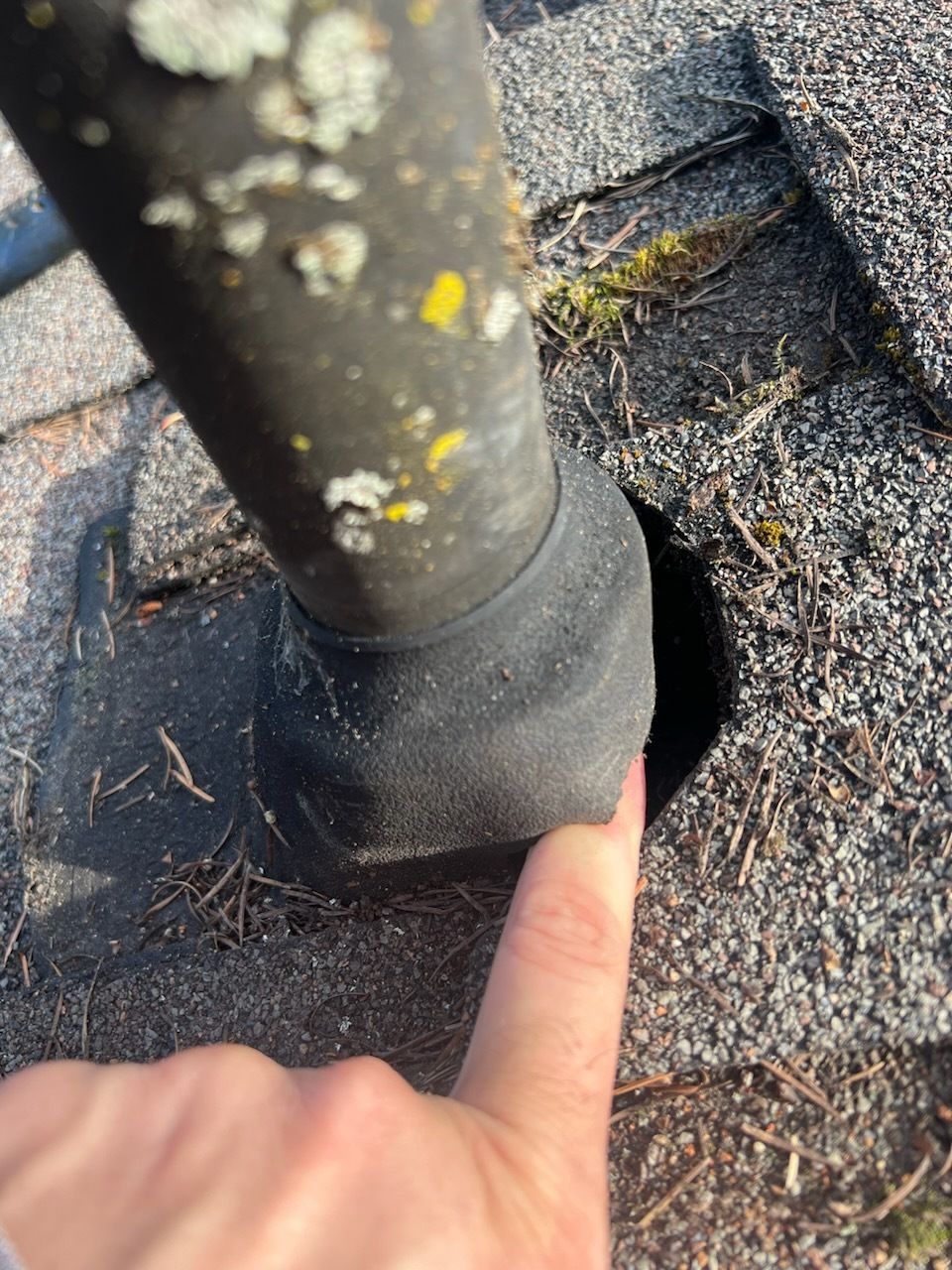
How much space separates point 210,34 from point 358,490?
46 centimetres

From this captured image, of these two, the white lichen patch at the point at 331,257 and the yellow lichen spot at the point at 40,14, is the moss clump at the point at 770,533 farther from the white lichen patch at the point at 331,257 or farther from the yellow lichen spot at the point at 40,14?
the yellow lichen spot at the point at 40,14

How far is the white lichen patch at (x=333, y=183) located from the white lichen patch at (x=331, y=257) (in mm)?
23

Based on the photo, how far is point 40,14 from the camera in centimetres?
70

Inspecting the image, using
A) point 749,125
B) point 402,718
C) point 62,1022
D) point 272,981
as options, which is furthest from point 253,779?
point 749,125

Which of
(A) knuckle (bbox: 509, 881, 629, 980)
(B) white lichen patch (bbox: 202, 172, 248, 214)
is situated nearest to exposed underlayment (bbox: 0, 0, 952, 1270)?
(A) knuckle (bbox: 509, 881, 629, 980)

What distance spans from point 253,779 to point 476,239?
1249 millimetres

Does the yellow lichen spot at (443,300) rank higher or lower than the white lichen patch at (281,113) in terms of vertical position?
lower

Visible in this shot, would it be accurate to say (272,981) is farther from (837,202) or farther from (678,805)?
(837,202)

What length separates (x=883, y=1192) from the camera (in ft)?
4.14

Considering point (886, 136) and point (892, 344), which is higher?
point (886, 136)

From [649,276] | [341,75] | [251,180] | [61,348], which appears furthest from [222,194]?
[61,348]

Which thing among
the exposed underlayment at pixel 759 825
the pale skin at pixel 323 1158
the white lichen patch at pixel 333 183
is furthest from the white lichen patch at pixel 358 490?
the exposed underlayment at pixel 759 825

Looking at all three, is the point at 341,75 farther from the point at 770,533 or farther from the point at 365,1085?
the point at 770,533

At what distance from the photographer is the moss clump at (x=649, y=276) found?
216 centimetres
